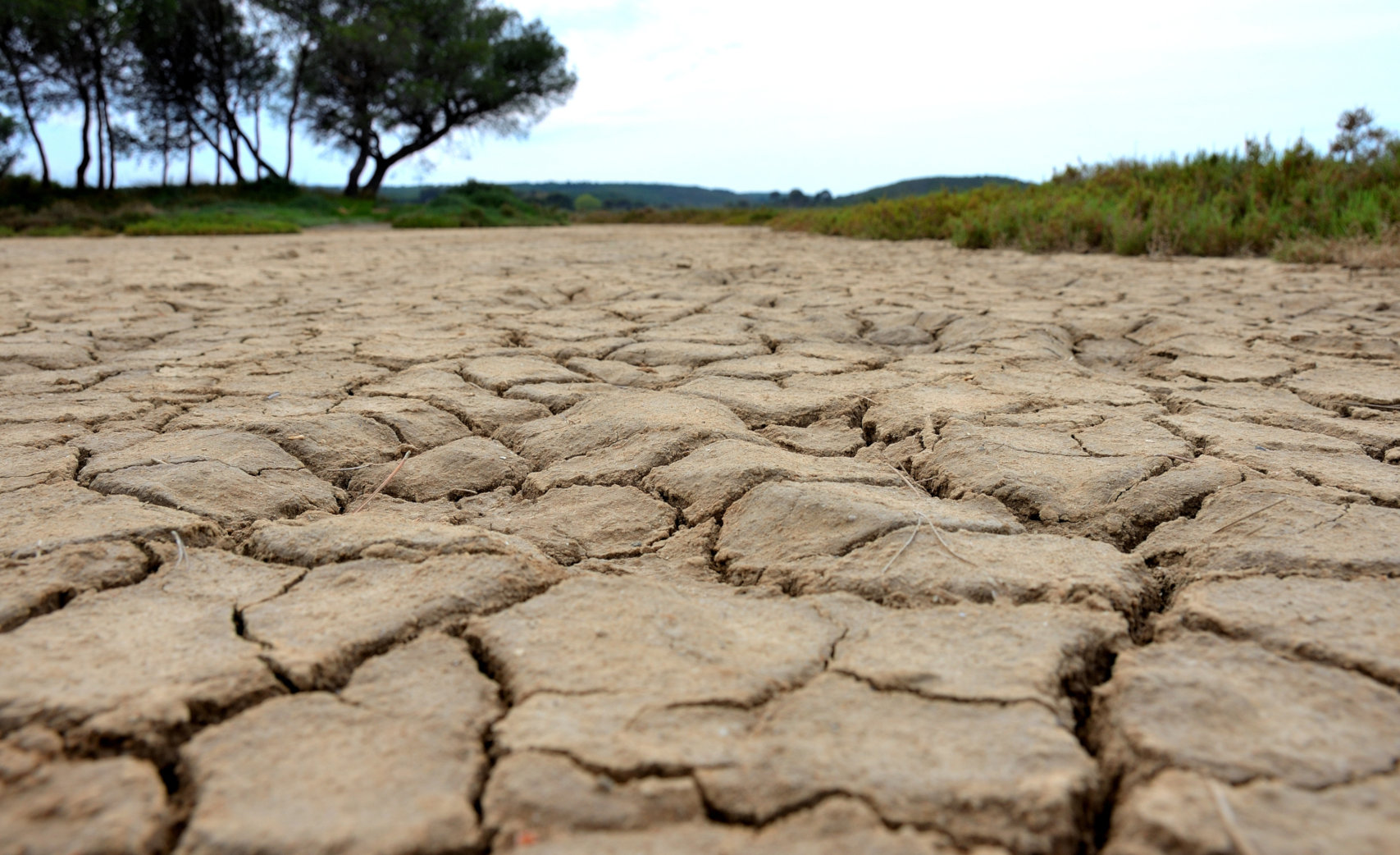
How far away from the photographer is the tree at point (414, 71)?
59.2 feet

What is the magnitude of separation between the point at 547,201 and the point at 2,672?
18823 millimetres

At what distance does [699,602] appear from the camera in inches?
49.6

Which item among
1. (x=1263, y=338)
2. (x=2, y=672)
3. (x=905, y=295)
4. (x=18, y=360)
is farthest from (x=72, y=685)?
(x=905, y=295)

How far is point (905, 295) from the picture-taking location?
169 inches

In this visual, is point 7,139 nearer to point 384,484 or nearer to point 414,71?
point 414,71

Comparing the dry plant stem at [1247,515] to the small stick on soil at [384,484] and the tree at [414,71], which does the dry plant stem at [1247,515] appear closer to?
the small stick on soil at [384,484]

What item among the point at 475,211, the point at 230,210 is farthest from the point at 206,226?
the point at 475,211

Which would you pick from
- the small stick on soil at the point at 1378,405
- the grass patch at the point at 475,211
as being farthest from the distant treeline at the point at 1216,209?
the grass patch at the point at 475,211

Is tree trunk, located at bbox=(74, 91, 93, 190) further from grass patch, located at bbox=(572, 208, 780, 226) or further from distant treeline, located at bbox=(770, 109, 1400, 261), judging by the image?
distant treeline, located at bbox=(770, 109, 1400, 261)

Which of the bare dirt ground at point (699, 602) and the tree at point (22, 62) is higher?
the tree at point (22, 62)

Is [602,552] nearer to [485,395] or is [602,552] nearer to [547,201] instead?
[485,395]

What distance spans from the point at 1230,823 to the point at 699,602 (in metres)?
0.68

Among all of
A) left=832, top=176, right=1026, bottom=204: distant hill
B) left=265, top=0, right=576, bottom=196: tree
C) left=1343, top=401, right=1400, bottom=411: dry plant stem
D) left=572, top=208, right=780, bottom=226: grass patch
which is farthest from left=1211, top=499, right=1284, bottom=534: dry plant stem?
left=265, top=0, right=576, bottom=196: tree

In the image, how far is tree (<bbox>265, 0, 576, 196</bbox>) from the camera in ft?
59.2
